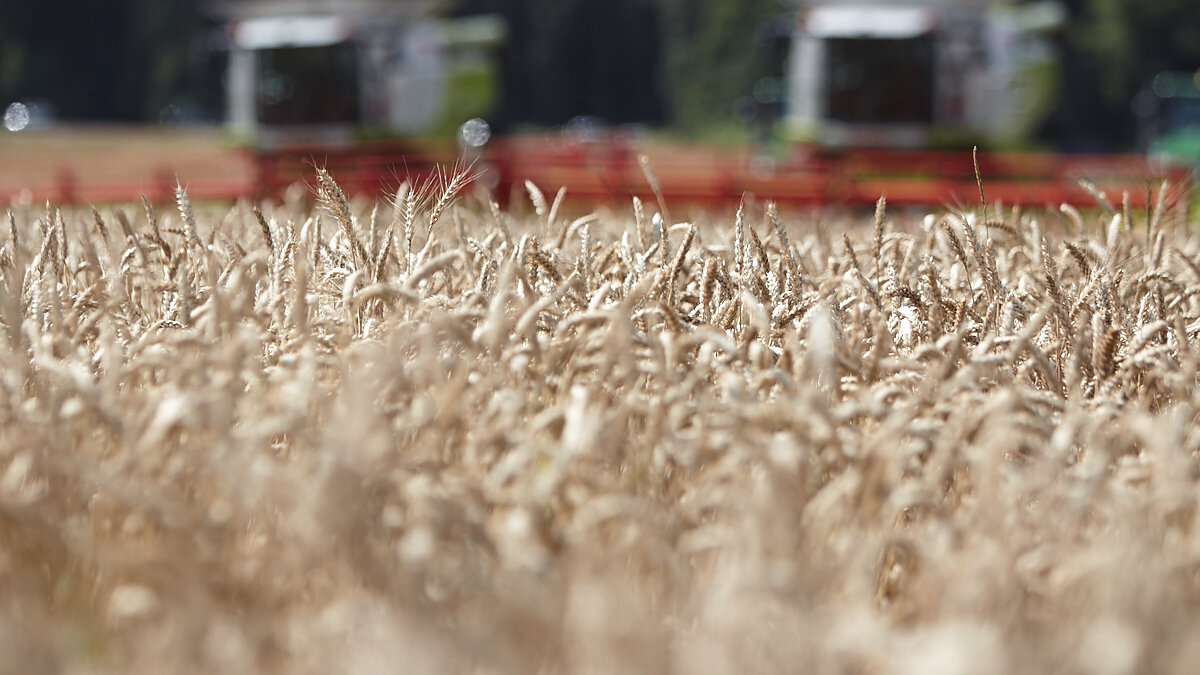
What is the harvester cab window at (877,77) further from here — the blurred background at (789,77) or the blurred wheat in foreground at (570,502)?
the blurred wheat in foreground at (570,502)

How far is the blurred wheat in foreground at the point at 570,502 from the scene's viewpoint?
1.54 metres

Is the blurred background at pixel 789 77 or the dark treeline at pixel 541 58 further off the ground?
the dark treeline at pixel 541 58

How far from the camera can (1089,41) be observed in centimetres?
5334

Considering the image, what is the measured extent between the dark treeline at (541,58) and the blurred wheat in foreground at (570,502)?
54.3 metres

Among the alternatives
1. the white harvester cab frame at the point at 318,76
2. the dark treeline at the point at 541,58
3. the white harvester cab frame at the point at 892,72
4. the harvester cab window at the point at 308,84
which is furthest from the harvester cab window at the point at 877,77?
the dark treeline at the point at 541,58

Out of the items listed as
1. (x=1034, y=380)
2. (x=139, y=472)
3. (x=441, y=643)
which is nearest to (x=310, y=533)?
(x=441, y=643)

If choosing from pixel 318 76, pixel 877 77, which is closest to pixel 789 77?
pixel 877 77

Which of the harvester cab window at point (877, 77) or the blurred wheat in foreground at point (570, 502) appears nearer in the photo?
the blurred wheat in foreground at point (570, 502)

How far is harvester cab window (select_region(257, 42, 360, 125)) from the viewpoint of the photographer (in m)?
22.2

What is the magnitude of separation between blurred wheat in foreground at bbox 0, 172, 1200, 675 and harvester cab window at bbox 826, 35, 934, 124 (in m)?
17.0

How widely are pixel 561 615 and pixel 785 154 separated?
21700 millimetres

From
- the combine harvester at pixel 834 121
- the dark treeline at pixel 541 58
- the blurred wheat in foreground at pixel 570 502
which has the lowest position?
the blurred wheat in foreground at pixel 570 502

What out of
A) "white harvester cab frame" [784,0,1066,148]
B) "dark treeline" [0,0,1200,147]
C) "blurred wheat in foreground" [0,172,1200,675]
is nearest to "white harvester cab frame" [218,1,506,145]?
"white harvester cab frame" [784,0,1066,148]

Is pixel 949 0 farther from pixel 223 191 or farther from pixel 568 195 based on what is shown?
pixel 223 191
